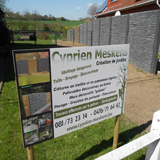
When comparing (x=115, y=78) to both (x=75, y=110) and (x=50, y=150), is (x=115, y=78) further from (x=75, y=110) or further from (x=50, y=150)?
(x=50, y=150)

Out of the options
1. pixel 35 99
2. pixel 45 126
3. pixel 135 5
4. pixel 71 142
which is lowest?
pixel 71 142

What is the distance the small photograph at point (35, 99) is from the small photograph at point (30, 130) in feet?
0.28

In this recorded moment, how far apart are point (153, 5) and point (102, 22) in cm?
417

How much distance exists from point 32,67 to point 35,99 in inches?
13.8

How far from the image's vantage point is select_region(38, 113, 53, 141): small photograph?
185 cm

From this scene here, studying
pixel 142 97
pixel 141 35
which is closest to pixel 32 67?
pixel 142 97

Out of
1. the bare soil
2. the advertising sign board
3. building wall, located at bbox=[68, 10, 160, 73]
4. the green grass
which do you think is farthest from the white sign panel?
building wall, located at bbox=[68, 10, 160, 73]

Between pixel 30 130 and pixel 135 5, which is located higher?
pixel 135 5

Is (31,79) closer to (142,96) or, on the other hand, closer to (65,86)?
(65,86)

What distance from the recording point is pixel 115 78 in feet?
7.75

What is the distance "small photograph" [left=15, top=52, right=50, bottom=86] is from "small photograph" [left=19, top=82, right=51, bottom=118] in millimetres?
67

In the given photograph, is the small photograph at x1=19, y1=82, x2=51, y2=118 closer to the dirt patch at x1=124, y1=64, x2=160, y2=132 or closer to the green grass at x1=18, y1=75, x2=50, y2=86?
the green grass at x1=18, y1=75, x2=50, y2=86

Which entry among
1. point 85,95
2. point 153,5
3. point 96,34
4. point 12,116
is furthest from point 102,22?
point 85,95

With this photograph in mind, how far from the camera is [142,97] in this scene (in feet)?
17.3
